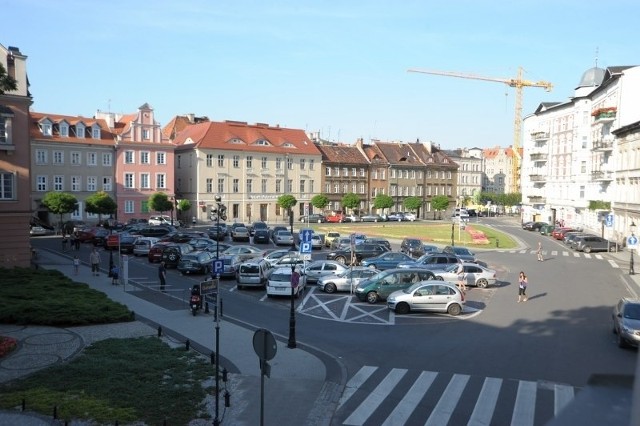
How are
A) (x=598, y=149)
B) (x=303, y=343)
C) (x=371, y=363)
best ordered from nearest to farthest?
(x=371, y=363), (x=303, y=343), (x=598, y=149)

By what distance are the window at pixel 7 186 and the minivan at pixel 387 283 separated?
21.0 m

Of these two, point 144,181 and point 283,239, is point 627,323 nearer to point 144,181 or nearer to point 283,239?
point 283,239

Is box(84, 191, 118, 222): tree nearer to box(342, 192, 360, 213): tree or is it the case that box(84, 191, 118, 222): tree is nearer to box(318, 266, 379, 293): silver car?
box(342, 192, 360, 213): tree

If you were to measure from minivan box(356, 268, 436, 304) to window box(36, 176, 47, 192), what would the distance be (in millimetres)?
52692

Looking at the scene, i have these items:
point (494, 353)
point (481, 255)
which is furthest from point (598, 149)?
point (494, 353)

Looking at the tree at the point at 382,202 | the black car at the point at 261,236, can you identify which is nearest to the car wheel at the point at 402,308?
the black car at the point at 261,236

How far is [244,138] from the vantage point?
275ft

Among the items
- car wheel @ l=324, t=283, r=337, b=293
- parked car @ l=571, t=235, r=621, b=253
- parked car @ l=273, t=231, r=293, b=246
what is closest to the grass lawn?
car wheel @ l=324, t=283, r=337, b=293

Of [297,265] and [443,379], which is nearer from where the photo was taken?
[443,379]

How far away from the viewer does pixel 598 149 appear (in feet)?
201

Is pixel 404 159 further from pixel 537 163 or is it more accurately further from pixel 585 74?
pixel 585 74

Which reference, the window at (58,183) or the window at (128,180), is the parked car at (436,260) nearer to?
the window at (128,180)

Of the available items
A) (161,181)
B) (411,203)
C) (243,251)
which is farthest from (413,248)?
(411,203)

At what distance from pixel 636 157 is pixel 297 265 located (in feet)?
116
